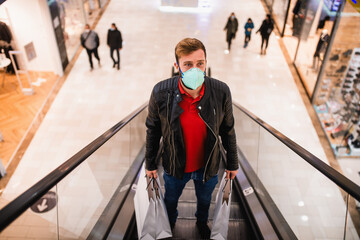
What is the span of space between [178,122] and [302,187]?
1.45 meters

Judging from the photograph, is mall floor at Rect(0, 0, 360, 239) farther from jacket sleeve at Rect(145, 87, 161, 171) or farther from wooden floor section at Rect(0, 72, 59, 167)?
jacket sleeve at Rect(145, 87, 161, 171)

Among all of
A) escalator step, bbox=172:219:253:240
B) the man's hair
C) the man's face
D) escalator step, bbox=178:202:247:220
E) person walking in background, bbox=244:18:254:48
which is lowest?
person walking in background, bbox=244:18:254:48

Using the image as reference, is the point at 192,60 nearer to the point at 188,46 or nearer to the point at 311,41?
the point at 188,46

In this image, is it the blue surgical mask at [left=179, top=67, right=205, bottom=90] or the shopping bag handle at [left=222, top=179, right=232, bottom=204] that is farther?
the shopping bag handle at [left=222, top=179, right=232, bottom=204]

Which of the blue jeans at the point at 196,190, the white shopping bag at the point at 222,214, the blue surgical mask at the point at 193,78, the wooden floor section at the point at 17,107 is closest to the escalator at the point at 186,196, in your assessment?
the blue jeans at the point at 196,190

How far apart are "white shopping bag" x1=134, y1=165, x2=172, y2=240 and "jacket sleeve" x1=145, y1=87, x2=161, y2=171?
0.21 meters

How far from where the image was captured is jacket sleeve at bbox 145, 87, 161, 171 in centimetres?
247

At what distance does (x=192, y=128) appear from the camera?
96.7 inches

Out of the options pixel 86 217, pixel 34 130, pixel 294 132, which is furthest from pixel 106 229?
pixel 294 132

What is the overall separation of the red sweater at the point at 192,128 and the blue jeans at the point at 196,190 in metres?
0.18

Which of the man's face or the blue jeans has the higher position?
the man's face

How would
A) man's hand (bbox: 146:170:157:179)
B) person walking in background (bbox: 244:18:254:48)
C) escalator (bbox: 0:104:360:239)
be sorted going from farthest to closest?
person walking in background (bbox: 244:18:254:48) → man's hand (bbox: 146:170:157:179) → escalator (bbox: 0:104:360:239)

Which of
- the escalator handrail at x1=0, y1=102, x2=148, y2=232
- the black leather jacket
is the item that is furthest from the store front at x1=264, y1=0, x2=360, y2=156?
the escalator handrail at x1=0, y1=102, x2=148, y2=232

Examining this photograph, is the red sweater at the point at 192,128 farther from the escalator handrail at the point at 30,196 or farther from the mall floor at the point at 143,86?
Answer: the mall floor at the point at 143,86
